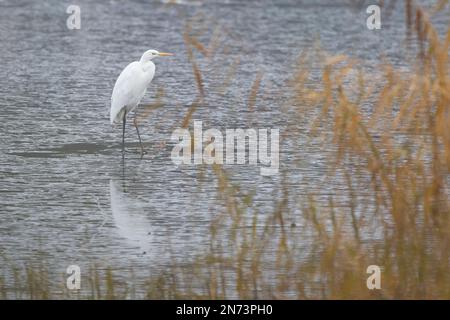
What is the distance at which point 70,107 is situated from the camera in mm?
11797

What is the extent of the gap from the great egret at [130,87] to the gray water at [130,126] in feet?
0.90

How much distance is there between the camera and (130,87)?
35.0ft

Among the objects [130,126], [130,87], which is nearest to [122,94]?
[130,87]

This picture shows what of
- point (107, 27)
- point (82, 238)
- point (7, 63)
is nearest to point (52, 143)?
point (82, 238)

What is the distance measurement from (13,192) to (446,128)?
4297 millimetres

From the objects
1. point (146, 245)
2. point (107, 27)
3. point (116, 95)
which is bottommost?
point (146, 245)

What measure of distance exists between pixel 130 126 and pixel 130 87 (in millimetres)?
803

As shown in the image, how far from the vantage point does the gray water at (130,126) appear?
702 cm

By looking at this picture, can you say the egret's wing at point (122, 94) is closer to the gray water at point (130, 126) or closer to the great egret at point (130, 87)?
the great egret at point (130, 87)

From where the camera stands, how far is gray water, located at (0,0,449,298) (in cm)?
702

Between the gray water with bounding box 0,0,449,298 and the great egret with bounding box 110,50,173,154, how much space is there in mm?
274

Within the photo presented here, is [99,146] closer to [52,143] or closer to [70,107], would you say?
[52,143]

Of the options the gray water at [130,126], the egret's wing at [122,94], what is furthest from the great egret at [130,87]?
the gray water at [130,126]

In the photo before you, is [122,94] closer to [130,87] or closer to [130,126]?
[130,87]
